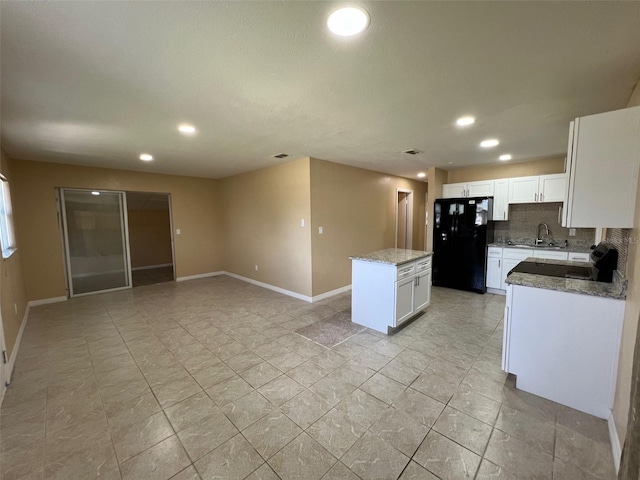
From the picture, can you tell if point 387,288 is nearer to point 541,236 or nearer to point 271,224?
point 271,224

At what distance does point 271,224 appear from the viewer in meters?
5.05

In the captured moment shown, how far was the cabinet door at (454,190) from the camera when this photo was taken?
5.01 meters

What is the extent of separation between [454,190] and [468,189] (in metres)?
0.25

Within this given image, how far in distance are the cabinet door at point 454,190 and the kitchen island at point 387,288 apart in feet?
7.32

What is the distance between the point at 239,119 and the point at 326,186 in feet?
7.12

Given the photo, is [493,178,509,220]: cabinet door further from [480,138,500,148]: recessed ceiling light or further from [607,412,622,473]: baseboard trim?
[607,412,622,473]: baseboard trim

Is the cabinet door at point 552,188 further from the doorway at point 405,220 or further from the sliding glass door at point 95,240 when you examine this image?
the sliding glass door at point 95,240

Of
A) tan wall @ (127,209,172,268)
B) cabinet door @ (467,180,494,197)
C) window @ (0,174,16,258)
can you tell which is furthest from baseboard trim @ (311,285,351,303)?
tan wall @ (127,209,172,268)

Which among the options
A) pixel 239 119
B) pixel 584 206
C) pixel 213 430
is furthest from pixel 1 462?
pixel 584 206

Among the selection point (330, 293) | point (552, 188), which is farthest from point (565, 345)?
point (552, 188)

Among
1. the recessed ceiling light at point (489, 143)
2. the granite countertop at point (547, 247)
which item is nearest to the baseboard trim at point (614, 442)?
→ the recessed ceiling light at point (489, 143)

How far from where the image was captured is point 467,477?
1.42 metres

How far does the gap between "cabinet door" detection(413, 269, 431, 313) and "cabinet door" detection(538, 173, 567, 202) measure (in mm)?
2511

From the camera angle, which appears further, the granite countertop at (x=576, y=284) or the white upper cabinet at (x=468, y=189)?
the white upper cabinet at (x=468, y=189)
